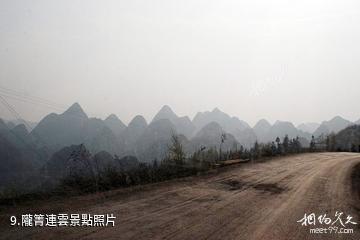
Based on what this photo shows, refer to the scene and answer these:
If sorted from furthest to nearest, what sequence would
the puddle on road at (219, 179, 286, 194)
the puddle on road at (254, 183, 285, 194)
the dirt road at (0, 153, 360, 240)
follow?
the puddle on road at (219, 179, 286, 194)
the puddle on road at (254, 183, 285, 194)
the dirt road at (0, 153, 360, 240)

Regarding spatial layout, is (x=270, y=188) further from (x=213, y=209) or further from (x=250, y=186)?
(x=213, y=209)

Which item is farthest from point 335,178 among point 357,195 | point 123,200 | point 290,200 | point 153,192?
point 123,200

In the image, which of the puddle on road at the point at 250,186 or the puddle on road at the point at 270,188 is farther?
the puddle on road at the point at 250,186

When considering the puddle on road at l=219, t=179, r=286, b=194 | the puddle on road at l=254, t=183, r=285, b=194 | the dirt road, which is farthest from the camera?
the puddle on road at l=219, t=179, r=286, b=194

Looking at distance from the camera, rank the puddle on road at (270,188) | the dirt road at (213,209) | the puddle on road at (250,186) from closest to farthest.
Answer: the dirt road at (213,209) → the puddle on road at (270,188) → the puddle on road at (250,186)

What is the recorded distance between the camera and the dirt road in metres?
5.98

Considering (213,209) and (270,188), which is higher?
(213,209)

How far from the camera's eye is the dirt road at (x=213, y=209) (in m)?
5.98

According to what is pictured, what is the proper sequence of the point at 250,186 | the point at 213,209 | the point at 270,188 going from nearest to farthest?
the point at 213,209, the point at 270,188, the point at 250,186

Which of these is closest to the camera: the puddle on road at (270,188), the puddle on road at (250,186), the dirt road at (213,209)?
the dirt road at (213,209)

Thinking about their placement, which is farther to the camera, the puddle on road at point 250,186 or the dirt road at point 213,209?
the puddle on road at point 250,186

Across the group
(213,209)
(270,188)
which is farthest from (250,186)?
(213,209)

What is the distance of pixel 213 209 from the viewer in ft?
25.9

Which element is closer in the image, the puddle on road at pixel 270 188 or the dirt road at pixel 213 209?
the dirt road at pixel 213 209
